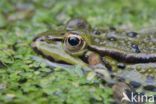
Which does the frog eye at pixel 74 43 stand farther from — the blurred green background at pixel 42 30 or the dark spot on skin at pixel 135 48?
the dark spot on skin at pixel 135 48

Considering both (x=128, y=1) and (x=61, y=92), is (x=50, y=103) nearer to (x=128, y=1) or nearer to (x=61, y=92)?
(x=61, y=92)

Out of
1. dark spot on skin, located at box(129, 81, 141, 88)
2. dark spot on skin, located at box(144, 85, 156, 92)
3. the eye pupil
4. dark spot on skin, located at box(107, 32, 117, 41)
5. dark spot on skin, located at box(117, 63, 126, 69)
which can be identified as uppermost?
the eye pupil

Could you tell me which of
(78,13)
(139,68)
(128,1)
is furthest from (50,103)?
(128,1)

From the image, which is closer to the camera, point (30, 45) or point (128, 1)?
point (30, 45)

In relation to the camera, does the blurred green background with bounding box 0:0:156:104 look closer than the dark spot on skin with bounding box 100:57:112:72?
Yes

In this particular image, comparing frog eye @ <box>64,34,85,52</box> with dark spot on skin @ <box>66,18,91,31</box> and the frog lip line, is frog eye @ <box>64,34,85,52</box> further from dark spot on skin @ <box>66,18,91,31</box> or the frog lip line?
dark spot on skin @ <box>66,18,91,31</box>

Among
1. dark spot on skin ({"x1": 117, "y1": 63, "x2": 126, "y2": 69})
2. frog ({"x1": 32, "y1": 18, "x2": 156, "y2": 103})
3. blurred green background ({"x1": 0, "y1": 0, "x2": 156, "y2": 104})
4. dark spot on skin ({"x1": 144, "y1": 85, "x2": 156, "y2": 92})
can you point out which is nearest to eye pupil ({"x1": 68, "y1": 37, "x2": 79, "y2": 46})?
frog ({"x1": 32, "y1": 18, "x2": 156, "y2": 103})
